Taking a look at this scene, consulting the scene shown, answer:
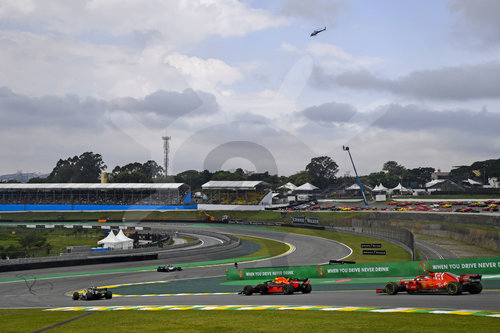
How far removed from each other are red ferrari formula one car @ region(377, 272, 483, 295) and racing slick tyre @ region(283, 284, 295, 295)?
501cm

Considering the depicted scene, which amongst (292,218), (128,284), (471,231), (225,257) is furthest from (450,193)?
(128,284)

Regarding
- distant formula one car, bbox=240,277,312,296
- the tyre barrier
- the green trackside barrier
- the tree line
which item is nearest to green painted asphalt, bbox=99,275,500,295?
the green trackside barrier

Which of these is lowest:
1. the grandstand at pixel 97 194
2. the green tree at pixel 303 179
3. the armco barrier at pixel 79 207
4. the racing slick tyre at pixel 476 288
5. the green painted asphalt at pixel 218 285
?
the green painted asphalt at pixel 218 285

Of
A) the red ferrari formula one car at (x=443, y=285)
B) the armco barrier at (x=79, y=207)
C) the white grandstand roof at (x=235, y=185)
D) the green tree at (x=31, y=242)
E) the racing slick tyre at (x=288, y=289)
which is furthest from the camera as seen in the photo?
the armco barrier at (x=79, y=207)

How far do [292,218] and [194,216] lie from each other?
85.5 ft

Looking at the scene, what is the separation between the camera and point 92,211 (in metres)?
108

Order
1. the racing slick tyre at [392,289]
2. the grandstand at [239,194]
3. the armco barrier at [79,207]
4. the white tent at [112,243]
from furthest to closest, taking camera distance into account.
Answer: the armco barrier at [79,207] → the grandstand at [239,194] → the white tent at [112,243] → the racing slick tyre at [392,289]

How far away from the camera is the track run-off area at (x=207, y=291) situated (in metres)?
18.0

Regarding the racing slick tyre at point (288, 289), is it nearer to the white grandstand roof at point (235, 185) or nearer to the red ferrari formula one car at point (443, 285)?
the red ferrari formula one car at point (443, 285)

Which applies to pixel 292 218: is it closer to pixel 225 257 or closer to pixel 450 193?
pixel 225 257

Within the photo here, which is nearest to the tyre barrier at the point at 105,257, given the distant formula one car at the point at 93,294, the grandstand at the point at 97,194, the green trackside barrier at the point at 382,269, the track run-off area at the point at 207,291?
the track run-off area at the point at 207,291

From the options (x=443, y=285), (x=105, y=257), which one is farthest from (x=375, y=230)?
(x=443, y=285)

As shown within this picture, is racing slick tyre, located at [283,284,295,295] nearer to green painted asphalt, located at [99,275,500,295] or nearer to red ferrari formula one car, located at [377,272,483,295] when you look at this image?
green painted asphalt, located at [99,275,500,295]

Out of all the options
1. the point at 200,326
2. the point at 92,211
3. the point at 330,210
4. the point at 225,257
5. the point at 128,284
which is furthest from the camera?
the point at 92,211
